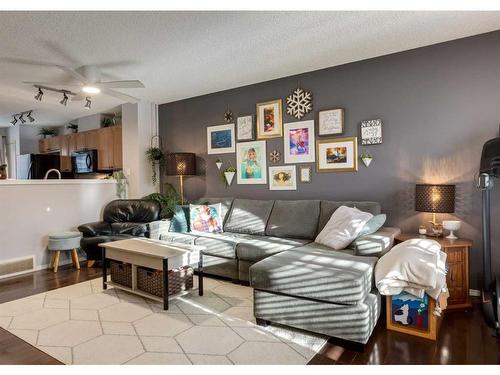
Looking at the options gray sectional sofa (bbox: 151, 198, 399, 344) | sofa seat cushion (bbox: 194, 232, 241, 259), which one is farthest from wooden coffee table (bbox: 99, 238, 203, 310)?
gray sectional sofa (bbox: 151, 198, 399, 344)

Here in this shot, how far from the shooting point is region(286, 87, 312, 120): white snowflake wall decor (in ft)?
13.2

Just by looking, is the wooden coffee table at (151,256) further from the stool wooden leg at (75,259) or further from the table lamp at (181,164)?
the table lamp at (181,164)

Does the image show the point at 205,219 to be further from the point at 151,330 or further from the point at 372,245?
the point at 372,245

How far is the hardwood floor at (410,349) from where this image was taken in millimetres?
1983

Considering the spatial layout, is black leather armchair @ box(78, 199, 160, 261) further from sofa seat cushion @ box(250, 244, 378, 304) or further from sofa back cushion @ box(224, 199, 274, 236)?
sofa seat cushion @ box(250, 244, 378, 304)

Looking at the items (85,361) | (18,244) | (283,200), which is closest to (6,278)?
(18,244)

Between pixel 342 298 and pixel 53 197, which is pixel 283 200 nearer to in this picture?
pixel 342 298

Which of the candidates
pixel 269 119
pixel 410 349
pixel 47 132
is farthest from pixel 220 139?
pixel 47 132

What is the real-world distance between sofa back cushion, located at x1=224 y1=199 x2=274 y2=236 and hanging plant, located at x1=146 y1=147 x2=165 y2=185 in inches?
76.8

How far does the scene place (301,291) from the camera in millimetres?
2281

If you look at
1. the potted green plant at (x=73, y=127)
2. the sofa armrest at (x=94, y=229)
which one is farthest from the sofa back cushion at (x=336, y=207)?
the potted green plant at (x=73, y=127)

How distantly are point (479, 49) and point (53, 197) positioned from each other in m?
5.36

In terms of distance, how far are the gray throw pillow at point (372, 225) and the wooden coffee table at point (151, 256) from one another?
161cm

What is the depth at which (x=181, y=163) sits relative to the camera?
16.0 ft
